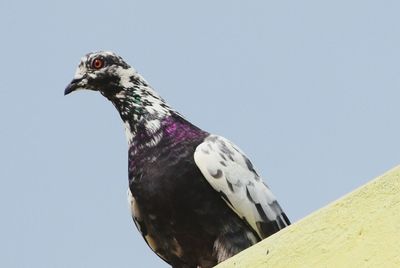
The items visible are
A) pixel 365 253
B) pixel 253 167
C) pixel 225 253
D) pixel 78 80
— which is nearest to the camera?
pixel 365 253

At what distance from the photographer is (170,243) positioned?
7.92m

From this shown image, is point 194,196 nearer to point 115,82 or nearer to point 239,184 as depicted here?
point 239,184

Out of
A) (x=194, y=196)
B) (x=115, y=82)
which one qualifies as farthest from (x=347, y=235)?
(x=115, y=82)

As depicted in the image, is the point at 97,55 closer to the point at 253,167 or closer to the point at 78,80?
the point at 78,80

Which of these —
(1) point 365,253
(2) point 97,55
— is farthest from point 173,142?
(1) point 365,253

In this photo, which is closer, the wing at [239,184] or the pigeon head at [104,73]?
the wing at [239,184]

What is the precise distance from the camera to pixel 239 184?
25.8ft

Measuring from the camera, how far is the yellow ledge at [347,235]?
A: 15.0ft

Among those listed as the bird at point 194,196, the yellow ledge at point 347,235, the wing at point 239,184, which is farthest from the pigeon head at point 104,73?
the yellow ledge at point 347,235

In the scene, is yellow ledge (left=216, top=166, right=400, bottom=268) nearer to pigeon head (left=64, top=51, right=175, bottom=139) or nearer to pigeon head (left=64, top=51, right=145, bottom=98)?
pigeon head (left=64, top=51, right=175, bottom=139)

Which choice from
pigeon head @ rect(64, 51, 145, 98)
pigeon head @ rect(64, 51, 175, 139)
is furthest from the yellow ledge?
pigeon head @ rect(64, 51, 145, 98)

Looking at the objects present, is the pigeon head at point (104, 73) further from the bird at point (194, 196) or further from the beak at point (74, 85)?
the bird at point (194, 196)

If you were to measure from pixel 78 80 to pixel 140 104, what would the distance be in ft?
1.92

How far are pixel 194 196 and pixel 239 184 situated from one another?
369 millimetres
